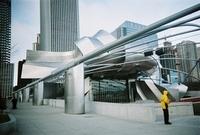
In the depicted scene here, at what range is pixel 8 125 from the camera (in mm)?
7742

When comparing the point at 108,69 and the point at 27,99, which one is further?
the point at 27,99

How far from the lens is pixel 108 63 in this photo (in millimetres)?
28938

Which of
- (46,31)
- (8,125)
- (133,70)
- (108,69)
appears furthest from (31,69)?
(46,31)

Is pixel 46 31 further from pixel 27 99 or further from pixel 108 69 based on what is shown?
pixel 108 69

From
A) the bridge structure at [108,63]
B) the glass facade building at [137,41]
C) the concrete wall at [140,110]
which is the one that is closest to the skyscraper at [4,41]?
the bridge structure at [108,63]

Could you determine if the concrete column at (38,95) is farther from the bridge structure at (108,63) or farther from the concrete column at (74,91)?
the concrete column at (74,91)

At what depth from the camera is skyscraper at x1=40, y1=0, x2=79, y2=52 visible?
449 feet

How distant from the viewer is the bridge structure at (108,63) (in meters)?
12.1

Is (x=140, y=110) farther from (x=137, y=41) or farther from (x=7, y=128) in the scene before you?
(x=137, y=41)

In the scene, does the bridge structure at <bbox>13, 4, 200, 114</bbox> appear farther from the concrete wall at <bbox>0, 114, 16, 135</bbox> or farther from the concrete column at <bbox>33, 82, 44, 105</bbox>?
the concrete wall at <bbox>0, 114, 16, 135</bbox>

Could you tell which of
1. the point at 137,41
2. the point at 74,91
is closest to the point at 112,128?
the point at 74,91

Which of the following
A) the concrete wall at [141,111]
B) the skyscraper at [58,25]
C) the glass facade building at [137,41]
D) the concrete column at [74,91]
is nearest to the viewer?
the concrete wall at [141,111]

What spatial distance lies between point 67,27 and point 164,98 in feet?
465

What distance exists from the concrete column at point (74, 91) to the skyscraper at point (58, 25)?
120 meters
